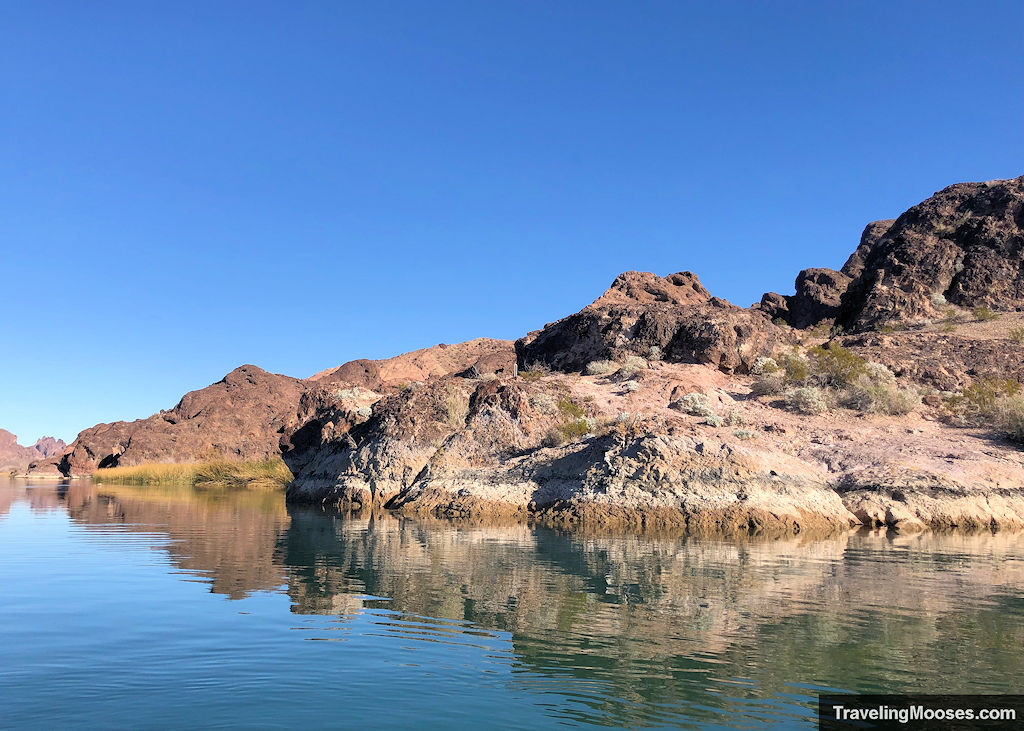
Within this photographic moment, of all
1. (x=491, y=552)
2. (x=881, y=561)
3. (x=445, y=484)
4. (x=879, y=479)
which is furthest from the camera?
(x=445, y=484)

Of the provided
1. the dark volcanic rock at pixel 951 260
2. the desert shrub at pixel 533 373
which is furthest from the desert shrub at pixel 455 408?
the dark volcanic rock at pixel 951 260

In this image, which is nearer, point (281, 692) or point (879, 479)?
point (281, 692)

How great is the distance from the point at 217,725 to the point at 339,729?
35.5 inches

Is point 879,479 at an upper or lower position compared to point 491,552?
upper

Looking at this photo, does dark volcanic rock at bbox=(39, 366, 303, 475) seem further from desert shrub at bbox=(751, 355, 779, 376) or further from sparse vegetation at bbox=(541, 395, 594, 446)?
desert shrub at bbox=(751, 355, 779, 376)

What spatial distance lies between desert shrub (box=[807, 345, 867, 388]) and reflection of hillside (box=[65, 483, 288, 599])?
21839mm

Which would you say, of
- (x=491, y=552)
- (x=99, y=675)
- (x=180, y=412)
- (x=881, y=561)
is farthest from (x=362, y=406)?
(x=99, y=675)

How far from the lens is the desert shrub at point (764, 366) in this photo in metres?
31.4

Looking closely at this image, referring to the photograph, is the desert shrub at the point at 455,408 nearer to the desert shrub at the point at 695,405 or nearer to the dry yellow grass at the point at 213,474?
the desert shrub at the point at 695,405

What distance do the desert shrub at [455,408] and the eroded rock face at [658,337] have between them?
8713 millimetres

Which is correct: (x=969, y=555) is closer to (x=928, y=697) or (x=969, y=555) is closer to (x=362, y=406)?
(x=928, y=697)

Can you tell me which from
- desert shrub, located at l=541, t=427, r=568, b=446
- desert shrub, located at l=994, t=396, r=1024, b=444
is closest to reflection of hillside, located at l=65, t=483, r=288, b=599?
desert shrub, located at l=541, t=427, r=568, b=446

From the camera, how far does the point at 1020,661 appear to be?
23.2 feet

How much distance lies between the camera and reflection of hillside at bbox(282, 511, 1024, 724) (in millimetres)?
6699
